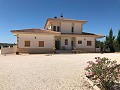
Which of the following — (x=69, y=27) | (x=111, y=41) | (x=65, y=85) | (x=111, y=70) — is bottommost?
(x=65, y=85)

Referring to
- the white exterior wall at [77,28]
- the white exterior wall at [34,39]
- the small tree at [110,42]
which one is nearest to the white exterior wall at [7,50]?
the white exterior wall at [34,39]

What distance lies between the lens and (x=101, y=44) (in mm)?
41688

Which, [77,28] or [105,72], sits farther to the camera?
[77,28]

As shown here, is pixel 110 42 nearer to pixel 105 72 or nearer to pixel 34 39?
pixel 34 39

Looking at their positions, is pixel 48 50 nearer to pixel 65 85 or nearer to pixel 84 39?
pixel 84 39

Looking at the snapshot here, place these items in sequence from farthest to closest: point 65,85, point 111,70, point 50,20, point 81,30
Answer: point 81,30 → point 50,20 → point 65,85 → point 111,70

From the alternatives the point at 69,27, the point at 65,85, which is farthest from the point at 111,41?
the point at 65,85

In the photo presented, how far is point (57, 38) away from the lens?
3509 cm

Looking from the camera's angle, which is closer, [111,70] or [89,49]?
A: [111,70]

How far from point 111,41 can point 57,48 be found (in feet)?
50.1

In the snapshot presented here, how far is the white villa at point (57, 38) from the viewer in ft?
101

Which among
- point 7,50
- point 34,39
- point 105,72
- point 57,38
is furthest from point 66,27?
point 105,72

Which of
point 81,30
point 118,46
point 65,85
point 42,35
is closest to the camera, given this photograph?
point 65,85

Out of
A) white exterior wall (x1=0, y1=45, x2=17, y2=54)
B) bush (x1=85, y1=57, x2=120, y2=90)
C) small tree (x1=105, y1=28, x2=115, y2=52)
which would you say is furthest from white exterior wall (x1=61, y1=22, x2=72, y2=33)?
bush (x1=85, y1=57, x2=120, y2=90)
